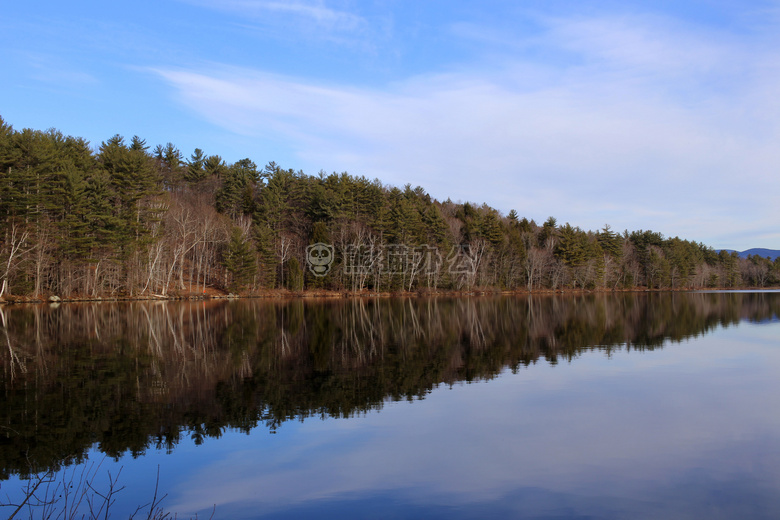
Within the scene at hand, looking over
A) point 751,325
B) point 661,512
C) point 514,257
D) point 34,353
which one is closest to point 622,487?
point 661,512

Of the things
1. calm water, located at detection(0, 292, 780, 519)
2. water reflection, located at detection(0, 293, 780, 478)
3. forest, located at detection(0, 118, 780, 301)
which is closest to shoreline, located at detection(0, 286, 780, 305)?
forest, located at detection(0, 118, 780, 301)

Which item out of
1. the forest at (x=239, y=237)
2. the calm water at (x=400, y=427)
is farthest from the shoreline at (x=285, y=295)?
the calm water at (x=400, y=427)

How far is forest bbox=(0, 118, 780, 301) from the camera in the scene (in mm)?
41147

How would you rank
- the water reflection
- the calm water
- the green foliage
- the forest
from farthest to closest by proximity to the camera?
1. the green foliage
2. the forest
3. the water reflection
4. the calm water

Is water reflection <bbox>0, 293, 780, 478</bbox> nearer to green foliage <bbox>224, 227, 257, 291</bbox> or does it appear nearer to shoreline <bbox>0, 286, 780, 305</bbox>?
shoreline <bbox>0, 286, 780, 305</bbox>

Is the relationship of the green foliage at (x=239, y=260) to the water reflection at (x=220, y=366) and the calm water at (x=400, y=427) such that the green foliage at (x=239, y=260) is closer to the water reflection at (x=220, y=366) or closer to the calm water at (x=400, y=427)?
the water reflection at (x=220, y=366)

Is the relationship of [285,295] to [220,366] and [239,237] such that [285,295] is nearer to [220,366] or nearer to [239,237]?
[239,237]

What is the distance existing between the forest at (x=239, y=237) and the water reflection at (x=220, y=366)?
15303 mm

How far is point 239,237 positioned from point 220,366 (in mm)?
39473

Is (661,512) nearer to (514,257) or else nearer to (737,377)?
(737,377)

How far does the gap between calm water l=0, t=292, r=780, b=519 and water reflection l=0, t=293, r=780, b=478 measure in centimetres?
7

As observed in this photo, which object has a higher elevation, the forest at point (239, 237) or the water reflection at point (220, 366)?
the forest at point (239, 237)

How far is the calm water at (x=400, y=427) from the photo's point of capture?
6465 mm

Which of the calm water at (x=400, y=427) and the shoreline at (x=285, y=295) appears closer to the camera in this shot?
the calm water at (x=400, y=427)
